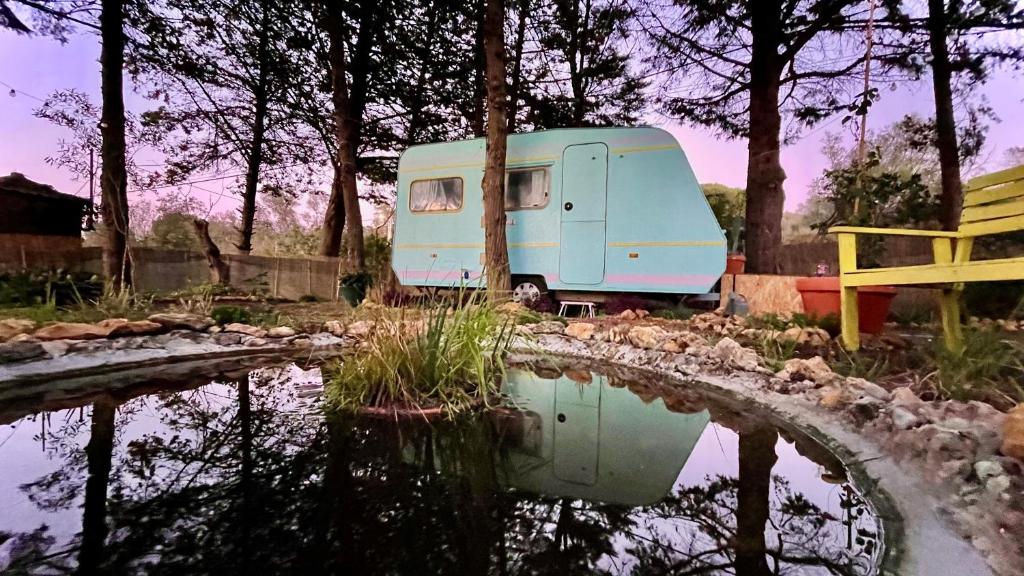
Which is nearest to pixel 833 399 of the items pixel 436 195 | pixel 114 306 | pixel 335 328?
pixel 335 328

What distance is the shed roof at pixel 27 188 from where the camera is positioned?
18.5ft

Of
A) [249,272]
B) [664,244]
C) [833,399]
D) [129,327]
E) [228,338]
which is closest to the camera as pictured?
[833,399]

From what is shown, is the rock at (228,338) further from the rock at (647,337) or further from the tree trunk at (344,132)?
the tree trunk at (344,132)

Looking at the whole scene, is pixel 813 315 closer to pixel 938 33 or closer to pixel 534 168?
pixel 534 168

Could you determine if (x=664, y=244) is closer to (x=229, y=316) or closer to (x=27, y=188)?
(x=229, y=316)

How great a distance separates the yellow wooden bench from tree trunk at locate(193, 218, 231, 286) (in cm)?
819

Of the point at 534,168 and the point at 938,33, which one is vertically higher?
the point at 938,33

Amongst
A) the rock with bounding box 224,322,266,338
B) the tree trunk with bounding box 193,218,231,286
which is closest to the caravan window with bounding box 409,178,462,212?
the rock with bounding box 224,322,266,338

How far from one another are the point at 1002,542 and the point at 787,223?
1169cm

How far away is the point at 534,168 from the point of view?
5.34m

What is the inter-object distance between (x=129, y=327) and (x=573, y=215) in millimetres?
4007

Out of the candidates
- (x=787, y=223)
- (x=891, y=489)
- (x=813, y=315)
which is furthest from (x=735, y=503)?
(x=787, y=223)

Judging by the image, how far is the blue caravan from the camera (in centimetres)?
464

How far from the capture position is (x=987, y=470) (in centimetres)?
109
